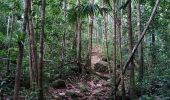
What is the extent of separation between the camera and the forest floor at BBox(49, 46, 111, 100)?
11961mm

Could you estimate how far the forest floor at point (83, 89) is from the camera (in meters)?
12.0

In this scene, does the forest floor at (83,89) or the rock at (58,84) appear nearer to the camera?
the forest floor at (83,89)

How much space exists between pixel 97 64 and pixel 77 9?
9.58 metres

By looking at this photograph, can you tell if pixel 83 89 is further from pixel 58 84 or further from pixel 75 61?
pixel 75 61

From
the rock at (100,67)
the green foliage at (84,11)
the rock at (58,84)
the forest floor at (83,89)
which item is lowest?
the forest floor at (83,89)

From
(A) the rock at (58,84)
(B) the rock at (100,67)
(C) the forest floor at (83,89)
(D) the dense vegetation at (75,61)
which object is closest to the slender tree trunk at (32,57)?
(D) the dense vegetation at (75,61)

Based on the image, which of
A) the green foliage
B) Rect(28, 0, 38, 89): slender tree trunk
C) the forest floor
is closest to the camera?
the green foliage

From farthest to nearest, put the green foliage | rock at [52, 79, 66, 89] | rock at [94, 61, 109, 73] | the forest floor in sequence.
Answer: rock at [94, 61, 109, 73] < rock at [52, 79, 66, 89] < the forest floor < the green foliage

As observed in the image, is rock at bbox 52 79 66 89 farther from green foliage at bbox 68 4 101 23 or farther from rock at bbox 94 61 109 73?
rock at bbox 94 61 109 73

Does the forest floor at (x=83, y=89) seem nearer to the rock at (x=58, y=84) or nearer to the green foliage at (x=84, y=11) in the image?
the rock at (x=58, y=84)

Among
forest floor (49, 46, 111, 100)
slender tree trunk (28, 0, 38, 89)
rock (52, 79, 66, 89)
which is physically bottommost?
forest floor (49, 46, 111, 100)

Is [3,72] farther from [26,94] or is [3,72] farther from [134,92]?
[134,92]

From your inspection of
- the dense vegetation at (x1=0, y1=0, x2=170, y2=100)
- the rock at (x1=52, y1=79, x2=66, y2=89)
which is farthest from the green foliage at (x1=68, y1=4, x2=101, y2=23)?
the rock at (x1=52, y1=79, x2=66, y2=89)

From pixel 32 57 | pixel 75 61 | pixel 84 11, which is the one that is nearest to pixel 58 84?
pixel 32 57
